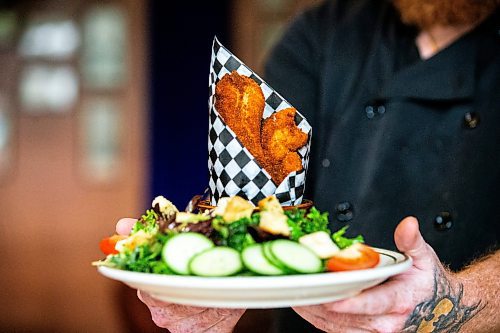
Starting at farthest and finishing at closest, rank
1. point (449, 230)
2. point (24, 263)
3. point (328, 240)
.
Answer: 1. point (24, 263)
2. point (449, 230)
3. point (328, 240)

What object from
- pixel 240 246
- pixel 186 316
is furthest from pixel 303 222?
Answer: pixel 186 316

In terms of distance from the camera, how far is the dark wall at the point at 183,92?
5.92 metres

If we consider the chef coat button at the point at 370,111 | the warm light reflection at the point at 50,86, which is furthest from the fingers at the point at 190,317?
the warm light reflection at the point at 50,86

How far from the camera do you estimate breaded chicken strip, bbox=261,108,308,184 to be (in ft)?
4.19

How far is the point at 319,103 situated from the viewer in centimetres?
208

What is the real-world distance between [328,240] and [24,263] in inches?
247

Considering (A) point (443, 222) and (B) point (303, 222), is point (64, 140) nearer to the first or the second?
(A) point (443, 222)

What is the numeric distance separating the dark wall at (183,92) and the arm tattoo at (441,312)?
4.59 m

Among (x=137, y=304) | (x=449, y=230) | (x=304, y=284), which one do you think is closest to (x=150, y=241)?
(x=304, y=284)

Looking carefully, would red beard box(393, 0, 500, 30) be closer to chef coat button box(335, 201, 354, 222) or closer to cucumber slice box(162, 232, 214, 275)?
chef coat button box(335, 201, 354, 222)

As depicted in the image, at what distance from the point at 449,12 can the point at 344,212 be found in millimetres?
680

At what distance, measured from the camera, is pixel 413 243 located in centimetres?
109

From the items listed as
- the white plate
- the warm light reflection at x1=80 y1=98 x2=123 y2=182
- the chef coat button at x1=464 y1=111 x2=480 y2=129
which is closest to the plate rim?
the white plate

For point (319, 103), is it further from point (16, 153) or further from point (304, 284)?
point (16, 153)
